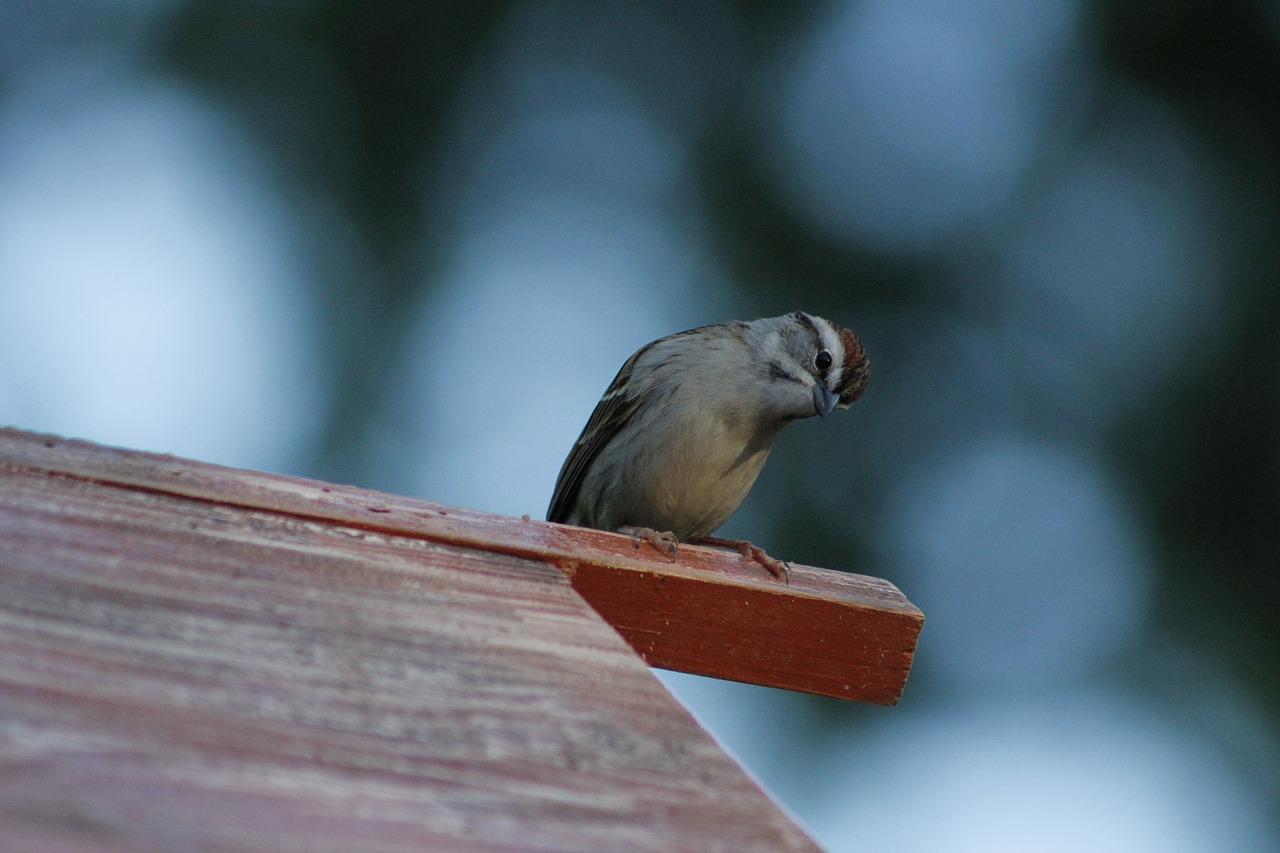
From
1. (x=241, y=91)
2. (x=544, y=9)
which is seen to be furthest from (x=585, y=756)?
(x=544, y=9)

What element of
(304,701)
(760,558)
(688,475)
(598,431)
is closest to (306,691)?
(304,701)

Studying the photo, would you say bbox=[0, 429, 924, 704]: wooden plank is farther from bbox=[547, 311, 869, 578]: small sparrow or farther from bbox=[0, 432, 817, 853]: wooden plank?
bbox=[547, 311, 869, 578]: small sparrow

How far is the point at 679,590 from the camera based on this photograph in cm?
244

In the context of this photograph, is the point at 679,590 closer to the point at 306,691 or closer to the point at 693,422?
the point at 306,691

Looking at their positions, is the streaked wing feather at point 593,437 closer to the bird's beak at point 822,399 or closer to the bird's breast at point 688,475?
the bird's breast at point 688,475

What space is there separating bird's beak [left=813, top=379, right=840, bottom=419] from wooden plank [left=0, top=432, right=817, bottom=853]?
11.3 feet

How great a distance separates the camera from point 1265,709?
738cm

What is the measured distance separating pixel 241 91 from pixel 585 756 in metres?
6.20

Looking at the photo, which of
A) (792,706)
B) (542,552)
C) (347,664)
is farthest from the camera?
(792,706)

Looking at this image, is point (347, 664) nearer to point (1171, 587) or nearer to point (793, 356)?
point (793, 356)

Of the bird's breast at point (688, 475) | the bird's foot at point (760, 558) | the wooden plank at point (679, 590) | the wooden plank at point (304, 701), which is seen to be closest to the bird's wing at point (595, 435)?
the bird's breast at point (688, 475)

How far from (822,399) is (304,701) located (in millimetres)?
4214

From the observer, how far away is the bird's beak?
5316mm

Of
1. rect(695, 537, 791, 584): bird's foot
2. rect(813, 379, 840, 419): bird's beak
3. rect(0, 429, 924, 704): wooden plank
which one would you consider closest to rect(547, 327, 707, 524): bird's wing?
rect(813, 379, 840, 419): bird's beak
